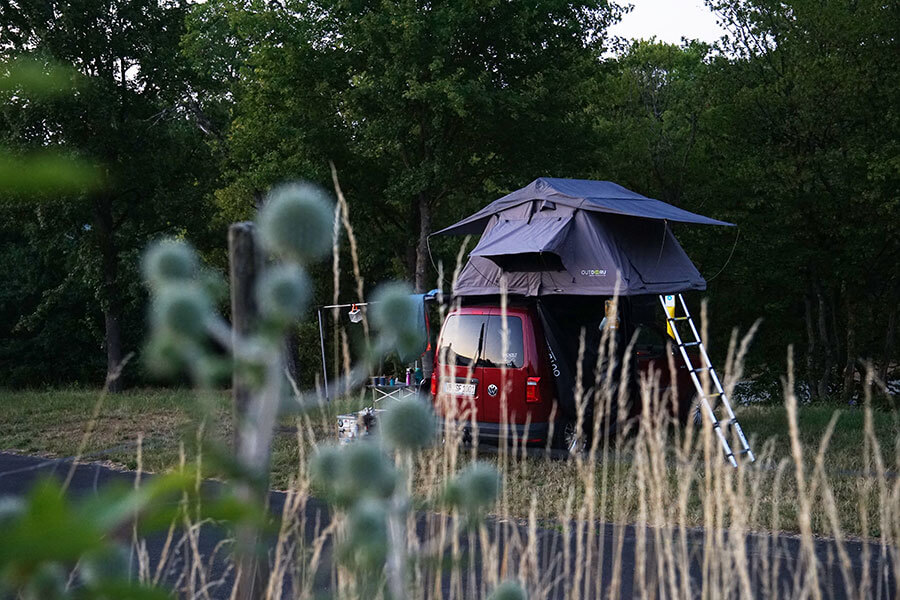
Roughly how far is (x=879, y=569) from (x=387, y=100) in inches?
546

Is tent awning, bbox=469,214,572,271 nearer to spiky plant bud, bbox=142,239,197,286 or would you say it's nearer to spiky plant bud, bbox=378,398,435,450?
spiky plant bud, bbox=378,398,435,450

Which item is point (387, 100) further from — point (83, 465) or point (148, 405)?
point (83, 465)

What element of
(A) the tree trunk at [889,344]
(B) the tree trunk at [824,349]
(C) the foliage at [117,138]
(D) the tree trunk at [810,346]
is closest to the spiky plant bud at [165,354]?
(C) the foliage at [117,138]

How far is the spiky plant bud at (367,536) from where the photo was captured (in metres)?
1.11

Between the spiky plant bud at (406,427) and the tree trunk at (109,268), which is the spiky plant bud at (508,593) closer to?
the spiky plant bud at (406,427)

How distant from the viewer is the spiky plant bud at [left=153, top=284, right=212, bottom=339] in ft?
3.03

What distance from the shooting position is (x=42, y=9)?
1755 centimetres

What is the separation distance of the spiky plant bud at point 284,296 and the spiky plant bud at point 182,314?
0.22ft

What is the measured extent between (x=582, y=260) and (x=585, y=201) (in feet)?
2.48

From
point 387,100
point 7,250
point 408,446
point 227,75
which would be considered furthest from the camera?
point 7,250

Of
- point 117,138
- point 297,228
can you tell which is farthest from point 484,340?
point 117,138

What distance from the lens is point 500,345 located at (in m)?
9.07

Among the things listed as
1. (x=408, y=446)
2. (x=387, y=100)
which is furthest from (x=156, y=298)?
(x=387, y=100)

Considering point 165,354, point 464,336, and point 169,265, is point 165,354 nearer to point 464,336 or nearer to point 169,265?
point 169,265
